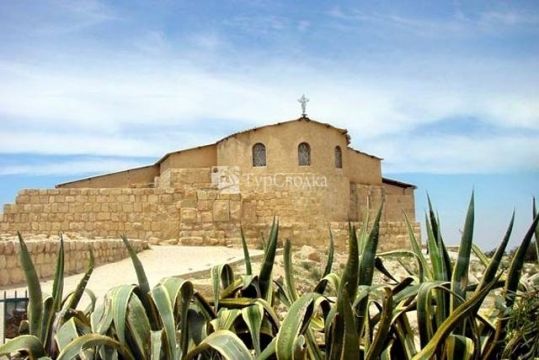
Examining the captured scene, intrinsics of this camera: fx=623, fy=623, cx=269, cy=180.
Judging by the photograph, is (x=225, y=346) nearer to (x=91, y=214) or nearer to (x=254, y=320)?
(x=254, y=320)

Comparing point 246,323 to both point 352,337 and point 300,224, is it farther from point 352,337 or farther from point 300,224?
point 300,224

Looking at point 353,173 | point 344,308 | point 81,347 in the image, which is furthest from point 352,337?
point 353,173

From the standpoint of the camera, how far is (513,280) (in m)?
3.03

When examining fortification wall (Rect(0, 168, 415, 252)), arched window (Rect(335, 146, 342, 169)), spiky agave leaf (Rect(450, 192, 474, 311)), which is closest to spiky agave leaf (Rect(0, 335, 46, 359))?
spiky agave leaf (Rect(450, 192, 474, 311))

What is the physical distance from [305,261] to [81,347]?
11.4 meters

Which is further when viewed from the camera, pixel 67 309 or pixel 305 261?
pixel 305 261

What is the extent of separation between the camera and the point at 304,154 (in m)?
19.2

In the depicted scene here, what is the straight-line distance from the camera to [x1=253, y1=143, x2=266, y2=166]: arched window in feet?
62.5

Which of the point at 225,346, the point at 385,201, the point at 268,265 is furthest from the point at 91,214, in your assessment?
the point at 225,346

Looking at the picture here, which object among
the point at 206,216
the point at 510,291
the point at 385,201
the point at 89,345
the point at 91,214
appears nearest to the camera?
the point at 89,345

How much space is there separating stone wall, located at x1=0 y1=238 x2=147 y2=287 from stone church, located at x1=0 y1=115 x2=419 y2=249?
12.9 feet

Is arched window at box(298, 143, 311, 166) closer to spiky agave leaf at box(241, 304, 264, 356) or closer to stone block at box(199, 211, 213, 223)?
stone block at box(199, 211, 213, 223)

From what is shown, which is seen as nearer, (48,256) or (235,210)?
(48,256)

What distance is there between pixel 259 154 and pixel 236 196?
185cm
